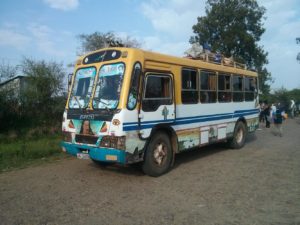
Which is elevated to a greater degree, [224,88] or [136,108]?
[224,88]

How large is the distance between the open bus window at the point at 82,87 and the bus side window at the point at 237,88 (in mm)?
5565

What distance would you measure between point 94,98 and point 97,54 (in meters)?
1.18

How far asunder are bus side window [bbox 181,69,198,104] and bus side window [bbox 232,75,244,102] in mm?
2775

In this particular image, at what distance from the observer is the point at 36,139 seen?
12938 mm

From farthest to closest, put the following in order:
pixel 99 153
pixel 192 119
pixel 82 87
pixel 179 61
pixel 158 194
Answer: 1. pixel 192 119
2. pixel 179 61
3. pixel 82 87
4. pixel 99 153
5. pixel 158 194

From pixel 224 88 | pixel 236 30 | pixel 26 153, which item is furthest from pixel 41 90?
pixel 236 30

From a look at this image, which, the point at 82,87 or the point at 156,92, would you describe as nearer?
the point at 156,92

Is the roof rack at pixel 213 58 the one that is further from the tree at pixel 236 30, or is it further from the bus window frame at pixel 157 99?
the tree at pixel 236 30

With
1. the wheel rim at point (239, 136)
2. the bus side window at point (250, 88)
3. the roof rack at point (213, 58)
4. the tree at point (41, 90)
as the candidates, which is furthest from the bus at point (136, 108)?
the tree at point (41, 90)

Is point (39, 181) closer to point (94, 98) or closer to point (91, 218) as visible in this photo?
point (94, 98)

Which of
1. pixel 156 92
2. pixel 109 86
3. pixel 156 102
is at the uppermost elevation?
pixel 109 86

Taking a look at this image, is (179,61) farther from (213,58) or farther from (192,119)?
(213,58)

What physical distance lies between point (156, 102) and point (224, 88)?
12.7 feet

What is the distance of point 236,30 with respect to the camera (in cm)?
3145
